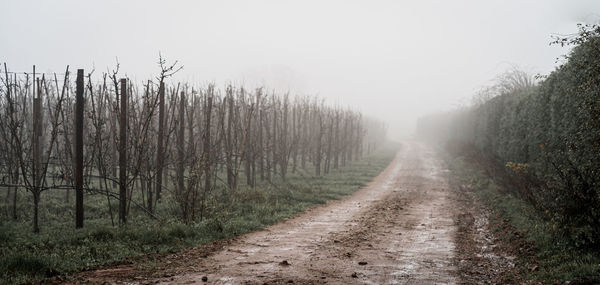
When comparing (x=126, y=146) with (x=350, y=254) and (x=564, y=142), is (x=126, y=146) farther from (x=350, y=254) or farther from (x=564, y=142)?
(x=564, y=142)

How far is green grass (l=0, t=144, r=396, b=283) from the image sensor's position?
6.07 metres

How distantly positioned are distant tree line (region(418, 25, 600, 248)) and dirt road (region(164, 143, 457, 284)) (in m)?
1.90

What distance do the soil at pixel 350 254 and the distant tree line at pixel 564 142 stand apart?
1.16 m

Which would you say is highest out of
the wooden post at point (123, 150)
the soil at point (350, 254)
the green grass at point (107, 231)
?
the wooden post at point (123, 150)

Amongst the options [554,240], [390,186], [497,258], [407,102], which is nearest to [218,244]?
[497,258]

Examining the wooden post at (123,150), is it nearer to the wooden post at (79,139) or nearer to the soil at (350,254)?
the wooden post at (79,139)

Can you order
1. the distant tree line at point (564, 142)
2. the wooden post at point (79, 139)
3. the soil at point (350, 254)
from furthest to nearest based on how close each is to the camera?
the wooden post at point (79, 139)
the distant tree line at point (564, 142)
the soil at point (350, 254)

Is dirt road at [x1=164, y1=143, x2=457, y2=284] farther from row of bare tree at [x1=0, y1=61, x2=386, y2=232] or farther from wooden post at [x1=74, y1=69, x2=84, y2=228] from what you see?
wooden post at [x1=74, y1=69, x2=84, y2=228]

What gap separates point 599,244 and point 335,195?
9.45 m

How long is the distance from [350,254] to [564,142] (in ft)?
17.9

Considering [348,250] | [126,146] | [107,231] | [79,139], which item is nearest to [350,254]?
[348,250]

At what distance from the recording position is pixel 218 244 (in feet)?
25.8

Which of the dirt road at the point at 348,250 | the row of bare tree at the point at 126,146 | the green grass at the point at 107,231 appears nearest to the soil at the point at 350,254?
the dirt road at the point at 348,250

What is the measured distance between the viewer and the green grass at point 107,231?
607 cm
